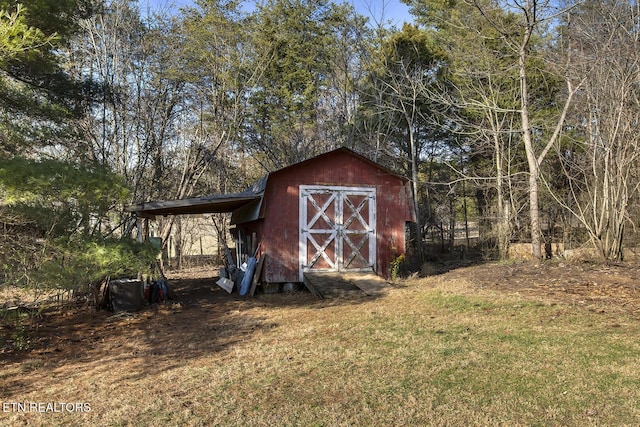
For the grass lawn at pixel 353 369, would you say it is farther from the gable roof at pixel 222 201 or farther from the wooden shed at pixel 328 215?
the wooden shed at pixel 328 215

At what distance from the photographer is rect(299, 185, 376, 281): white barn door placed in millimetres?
11398

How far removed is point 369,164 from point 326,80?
33.9 feet

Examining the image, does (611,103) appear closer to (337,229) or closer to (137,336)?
(337,229)

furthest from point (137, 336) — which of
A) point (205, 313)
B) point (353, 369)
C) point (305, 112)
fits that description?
point (305, 112)

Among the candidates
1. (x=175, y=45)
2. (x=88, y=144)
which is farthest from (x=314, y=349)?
(x=175, y=45)

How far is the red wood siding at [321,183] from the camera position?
11195 millimetres

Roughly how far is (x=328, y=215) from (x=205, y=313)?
4.28m

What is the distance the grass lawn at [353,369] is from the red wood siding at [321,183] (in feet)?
11.1

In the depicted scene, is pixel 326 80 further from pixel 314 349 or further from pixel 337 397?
pixel 337 397

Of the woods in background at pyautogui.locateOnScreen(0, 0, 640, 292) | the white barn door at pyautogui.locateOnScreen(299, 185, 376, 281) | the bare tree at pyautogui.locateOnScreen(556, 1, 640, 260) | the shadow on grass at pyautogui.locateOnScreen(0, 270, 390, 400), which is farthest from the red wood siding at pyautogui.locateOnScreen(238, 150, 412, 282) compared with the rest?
the bare tree at pyautogui.locateOnScreen(556, 1, 640, 260)

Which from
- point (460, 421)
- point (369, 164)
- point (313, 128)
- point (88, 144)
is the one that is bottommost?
point (460, 421)

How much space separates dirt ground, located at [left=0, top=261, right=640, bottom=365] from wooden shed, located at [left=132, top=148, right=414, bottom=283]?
949 mm

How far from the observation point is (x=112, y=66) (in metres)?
15.4

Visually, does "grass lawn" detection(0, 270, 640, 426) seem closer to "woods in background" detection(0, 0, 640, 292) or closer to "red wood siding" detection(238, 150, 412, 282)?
"woods in background" detection(0, 0, 640, 292)
